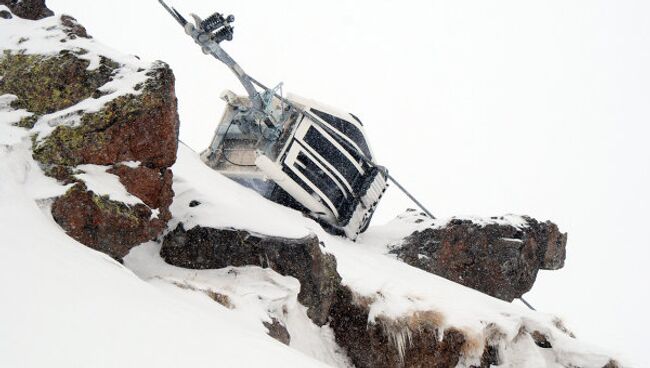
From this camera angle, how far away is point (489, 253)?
20922 millimetres

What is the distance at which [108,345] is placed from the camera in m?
4.50

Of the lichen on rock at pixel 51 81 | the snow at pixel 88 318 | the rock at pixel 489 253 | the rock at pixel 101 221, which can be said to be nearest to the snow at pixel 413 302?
the rock at pixel 101 221

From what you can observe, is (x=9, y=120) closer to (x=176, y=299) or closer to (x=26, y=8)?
(x=176, y=299)

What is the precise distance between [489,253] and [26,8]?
1745 centimetres

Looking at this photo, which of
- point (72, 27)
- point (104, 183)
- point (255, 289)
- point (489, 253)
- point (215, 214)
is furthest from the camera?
point (489, 253)

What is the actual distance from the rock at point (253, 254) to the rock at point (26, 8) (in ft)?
32.5

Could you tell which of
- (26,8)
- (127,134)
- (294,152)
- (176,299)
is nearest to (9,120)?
(127,134)

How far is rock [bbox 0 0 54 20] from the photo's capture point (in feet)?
55.1

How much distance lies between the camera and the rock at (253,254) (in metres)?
11.4

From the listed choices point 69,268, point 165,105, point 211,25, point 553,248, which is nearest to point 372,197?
point 553,248

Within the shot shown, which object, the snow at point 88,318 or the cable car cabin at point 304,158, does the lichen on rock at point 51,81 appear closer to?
the snow at point 88,318

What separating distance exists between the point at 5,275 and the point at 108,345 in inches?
57.4

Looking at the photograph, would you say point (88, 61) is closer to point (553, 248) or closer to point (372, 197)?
point (372, 197)

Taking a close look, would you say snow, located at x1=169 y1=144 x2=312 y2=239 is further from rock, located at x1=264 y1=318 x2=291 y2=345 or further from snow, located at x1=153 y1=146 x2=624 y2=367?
rock, located at x1=264 y1=318 x2=291 y2=345
